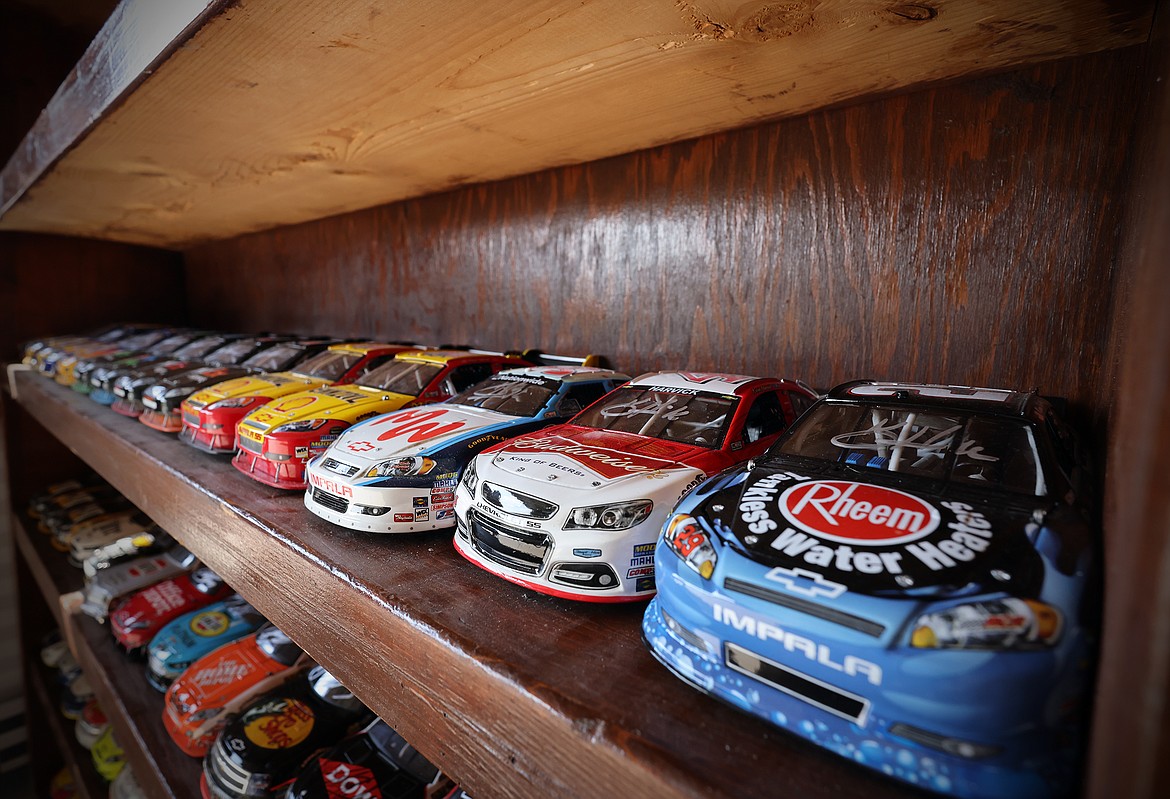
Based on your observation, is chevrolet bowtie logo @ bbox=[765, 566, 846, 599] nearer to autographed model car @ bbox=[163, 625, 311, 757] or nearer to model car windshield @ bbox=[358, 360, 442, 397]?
autographed model car @ bbox=[163, 625, 311, 757]

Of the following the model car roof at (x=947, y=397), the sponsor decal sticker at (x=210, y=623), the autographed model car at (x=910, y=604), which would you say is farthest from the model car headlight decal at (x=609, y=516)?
the sponsor decal sticker at (x=210, y=623)

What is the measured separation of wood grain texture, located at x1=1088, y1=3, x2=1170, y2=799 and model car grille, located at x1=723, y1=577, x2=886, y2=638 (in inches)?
10.8

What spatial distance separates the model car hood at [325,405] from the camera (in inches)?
101

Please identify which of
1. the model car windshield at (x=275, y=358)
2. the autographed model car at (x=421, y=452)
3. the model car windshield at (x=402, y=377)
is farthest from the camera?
the model car windshield at (x=275, y=358)

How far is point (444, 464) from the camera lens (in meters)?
2.00

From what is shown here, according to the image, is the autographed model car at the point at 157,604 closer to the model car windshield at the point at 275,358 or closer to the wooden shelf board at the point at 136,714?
the wooden shelf board at the point at 136,714

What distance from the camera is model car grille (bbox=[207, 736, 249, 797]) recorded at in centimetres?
211

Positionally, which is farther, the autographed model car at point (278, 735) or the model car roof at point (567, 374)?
the model car roof at point (567, 374)

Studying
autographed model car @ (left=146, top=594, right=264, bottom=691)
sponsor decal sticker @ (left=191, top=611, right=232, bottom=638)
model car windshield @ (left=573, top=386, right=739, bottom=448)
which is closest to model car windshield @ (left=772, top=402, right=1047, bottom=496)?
model car windshield @ (left=573, top=386, right=739, bottom=448)

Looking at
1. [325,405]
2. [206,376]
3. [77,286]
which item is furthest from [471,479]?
[77,286]

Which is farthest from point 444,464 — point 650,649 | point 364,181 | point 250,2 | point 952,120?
point 364,181

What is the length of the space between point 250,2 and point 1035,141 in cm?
235

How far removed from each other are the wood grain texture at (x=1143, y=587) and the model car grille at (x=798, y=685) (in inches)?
11.2

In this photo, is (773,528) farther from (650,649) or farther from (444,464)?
(444,464)
